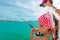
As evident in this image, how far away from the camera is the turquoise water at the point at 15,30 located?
1753 mm

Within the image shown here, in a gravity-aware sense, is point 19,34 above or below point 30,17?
below

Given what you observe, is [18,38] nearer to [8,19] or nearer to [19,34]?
[19,34]

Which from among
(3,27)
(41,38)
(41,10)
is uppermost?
(41,10)

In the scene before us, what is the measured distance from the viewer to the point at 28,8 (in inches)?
71.4

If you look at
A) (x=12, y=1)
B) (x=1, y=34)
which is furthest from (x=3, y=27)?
(x=12, y=1)

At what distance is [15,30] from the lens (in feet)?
5.84

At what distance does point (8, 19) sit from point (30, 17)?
0.64ft

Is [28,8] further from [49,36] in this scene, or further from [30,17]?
[49,36]

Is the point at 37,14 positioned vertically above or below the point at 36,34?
above

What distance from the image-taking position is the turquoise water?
175cm

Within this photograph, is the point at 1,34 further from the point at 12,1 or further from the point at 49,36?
the point at 49,36

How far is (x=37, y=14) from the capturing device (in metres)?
1.83

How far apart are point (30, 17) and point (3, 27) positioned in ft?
0.82

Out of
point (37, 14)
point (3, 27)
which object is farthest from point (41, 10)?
point (3, 27)
